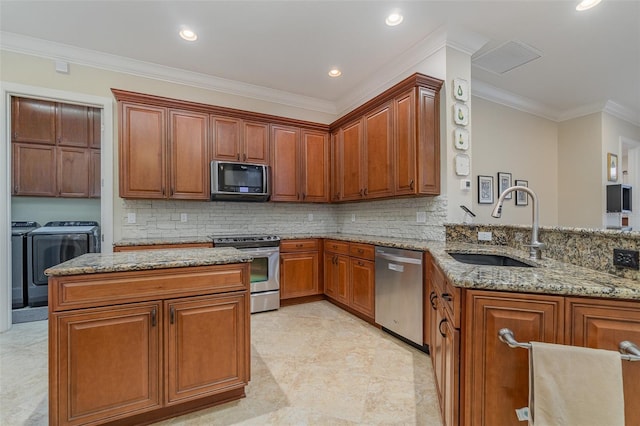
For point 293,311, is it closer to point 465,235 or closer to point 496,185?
point 465,235

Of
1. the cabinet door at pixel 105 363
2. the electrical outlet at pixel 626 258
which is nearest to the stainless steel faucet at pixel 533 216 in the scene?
the electrical outlet at pixel 626 258

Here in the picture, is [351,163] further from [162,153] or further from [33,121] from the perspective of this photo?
[33,121]

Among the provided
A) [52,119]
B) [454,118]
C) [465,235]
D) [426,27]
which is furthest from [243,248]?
[52,119]

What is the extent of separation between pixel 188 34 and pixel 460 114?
286cm

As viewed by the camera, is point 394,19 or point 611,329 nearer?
point 611,329

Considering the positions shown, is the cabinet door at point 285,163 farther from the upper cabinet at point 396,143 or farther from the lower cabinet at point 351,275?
the lower cabinet at point 351,275

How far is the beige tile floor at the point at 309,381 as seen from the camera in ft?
5.47

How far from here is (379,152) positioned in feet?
10.8

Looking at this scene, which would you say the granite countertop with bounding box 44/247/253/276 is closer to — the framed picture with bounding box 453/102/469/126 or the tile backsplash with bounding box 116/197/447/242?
the tile backsplash with bounding box 116/197/447/242

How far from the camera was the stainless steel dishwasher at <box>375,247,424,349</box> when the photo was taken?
2486mm

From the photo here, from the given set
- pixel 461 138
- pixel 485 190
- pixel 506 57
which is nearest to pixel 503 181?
pixel 485 190

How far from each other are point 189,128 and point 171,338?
2.64 m

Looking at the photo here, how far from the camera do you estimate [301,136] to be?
4.11 m

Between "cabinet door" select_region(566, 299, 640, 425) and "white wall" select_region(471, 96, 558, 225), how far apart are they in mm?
3014
